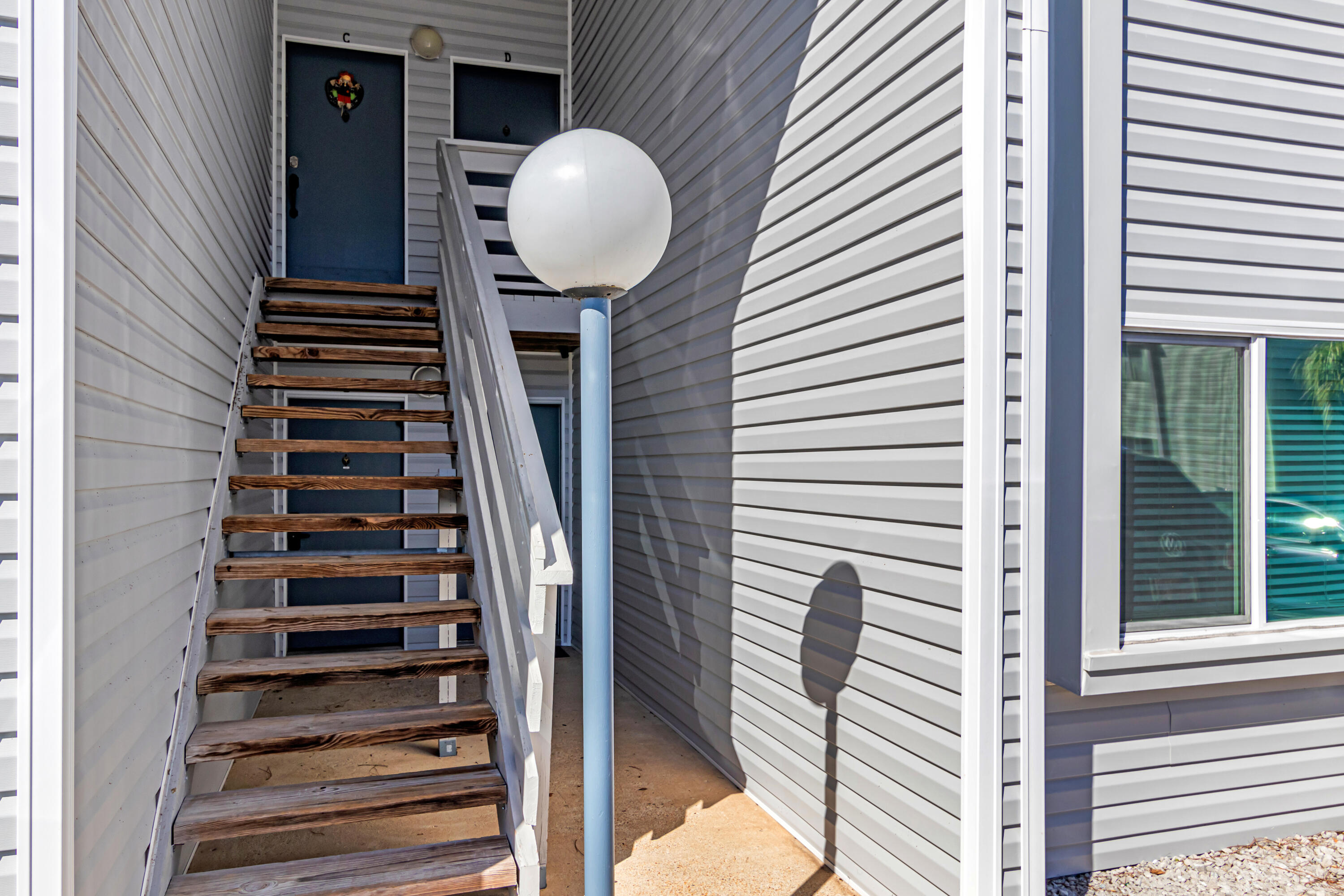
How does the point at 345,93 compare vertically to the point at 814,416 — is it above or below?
above

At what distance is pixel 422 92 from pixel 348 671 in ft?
15.9

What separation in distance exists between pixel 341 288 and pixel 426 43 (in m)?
2.20

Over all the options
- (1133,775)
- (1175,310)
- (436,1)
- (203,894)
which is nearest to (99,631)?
(203,894)

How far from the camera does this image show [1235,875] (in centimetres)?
261

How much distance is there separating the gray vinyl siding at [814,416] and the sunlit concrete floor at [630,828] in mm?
158

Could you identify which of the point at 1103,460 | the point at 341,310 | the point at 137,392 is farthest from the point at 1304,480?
the point at 341,310

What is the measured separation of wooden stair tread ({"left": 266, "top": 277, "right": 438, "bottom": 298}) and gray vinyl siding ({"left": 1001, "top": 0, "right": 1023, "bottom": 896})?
393cm

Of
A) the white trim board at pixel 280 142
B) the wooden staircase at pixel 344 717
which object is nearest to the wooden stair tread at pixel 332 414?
the wooden staircase at pixel 344 717

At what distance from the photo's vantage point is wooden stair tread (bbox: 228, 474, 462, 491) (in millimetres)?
3566

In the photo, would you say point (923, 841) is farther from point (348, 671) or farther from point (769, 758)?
point (348, 671)

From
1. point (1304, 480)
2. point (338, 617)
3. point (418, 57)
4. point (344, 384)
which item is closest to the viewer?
point (1304, 480)

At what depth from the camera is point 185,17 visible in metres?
2.98

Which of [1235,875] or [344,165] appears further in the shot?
[344,165]

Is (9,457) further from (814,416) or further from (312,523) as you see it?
(814,416)
